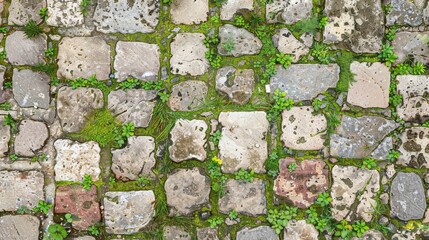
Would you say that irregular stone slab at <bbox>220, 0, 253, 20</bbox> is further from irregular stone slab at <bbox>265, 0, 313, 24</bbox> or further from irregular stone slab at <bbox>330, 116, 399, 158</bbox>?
irregular stone slab at <bbox>330, 116, 399, 158</bbox>

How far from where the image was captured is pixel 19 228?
3660mm

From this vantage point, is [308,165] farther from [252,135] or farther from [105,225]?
[105,225]

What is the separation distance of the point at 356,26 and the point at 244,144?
1.48m

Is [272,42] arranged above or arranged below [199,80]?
above

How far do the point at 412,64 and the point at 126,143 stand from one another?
2.72 m

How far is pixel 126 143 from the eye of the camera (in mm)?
3676

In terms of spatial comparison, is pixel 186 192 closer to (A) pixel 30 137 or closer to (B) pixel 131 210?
(B) pixel 131 210

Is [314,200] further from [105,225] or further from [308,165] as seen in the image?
[105,225]

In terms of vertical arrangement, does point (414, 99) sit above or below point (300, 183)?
above

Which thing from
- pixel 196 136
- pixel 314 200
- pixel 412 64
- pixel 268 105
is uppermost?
pixel 412 64

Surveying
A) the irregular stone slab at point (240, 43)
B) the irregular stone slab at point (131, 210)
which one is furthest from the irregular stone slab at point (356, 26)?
the irregular stone slab at point (131, 210)

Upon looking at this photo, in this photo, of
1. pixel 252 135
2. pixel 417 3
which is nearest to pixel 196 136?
pixel 252 135

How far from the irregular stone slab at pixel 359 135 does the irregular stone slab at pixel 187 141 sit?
3.93 feet

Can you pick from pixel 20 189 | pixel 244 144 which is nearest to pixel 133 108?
pixel 244 144
